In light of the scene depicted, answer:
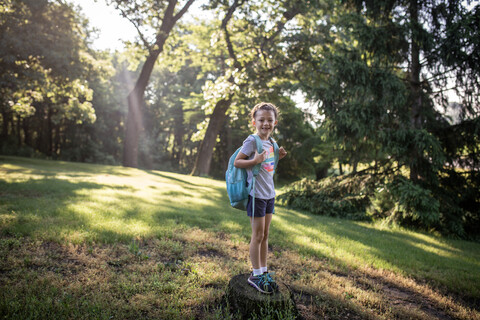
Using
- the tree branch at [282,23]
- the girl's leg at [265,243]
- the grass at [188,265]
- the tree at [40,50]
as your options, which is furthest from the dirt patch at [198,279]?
the tree at [40,50]

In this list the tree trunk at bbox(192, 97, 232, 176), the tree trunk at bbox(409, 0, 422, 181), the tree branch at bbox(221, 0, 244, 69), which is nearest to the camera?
the tree trunk at bbox(409, 0, 422, 181)

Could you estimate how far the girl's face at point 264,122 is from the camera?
9.72 ft

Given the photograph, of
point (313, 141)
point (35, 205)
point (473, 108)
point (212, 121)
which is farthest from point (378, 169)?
point (313, 141)

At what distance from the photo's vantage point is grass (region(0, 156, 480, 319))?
2781mm

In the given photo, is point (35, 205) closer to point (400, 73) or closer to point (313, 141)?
point (400, 73)

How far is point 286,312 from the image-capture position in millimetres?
2584

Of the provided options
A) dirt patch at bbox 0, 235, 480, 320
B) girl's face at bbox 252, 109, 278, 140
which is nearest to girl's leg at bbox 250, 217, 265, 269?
dirt patch at bbox 0, 235, 480, 320

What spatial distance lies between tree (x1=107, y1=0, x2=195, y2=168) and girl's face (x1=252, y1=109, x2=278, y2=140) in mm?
14093

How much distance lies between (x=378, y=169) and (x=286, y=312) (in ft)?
23.9

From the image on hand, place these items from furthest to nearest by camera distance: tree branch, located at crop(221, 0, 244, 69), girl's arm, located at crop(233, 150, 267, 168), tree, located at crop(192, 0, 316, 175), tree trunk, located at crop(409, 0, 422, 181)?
tree branch, located at crop(221, 0, 244, 69)
tree, located at crop(192, 0, 316, 175)
tree trunk, located at crop(409, 0, 422, 181)
girl's arm, located at crop(233, 150, 267, 168)

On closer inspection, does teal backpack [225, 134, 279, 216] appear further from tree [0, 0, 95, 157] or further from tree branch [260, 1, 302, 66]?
tree [0, 0, 95, 157]

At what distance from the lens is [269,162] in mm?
2992

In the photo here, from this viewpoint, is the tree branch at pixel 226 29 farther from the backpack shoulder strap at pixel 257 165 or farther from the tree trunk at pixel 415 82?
the backpack shoulder strap at pixel 257 165

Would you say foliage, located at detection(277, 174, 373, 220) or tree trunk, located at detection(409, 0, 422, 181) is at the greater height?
tree trunk, located at detection(409, 0, 422, 181)
